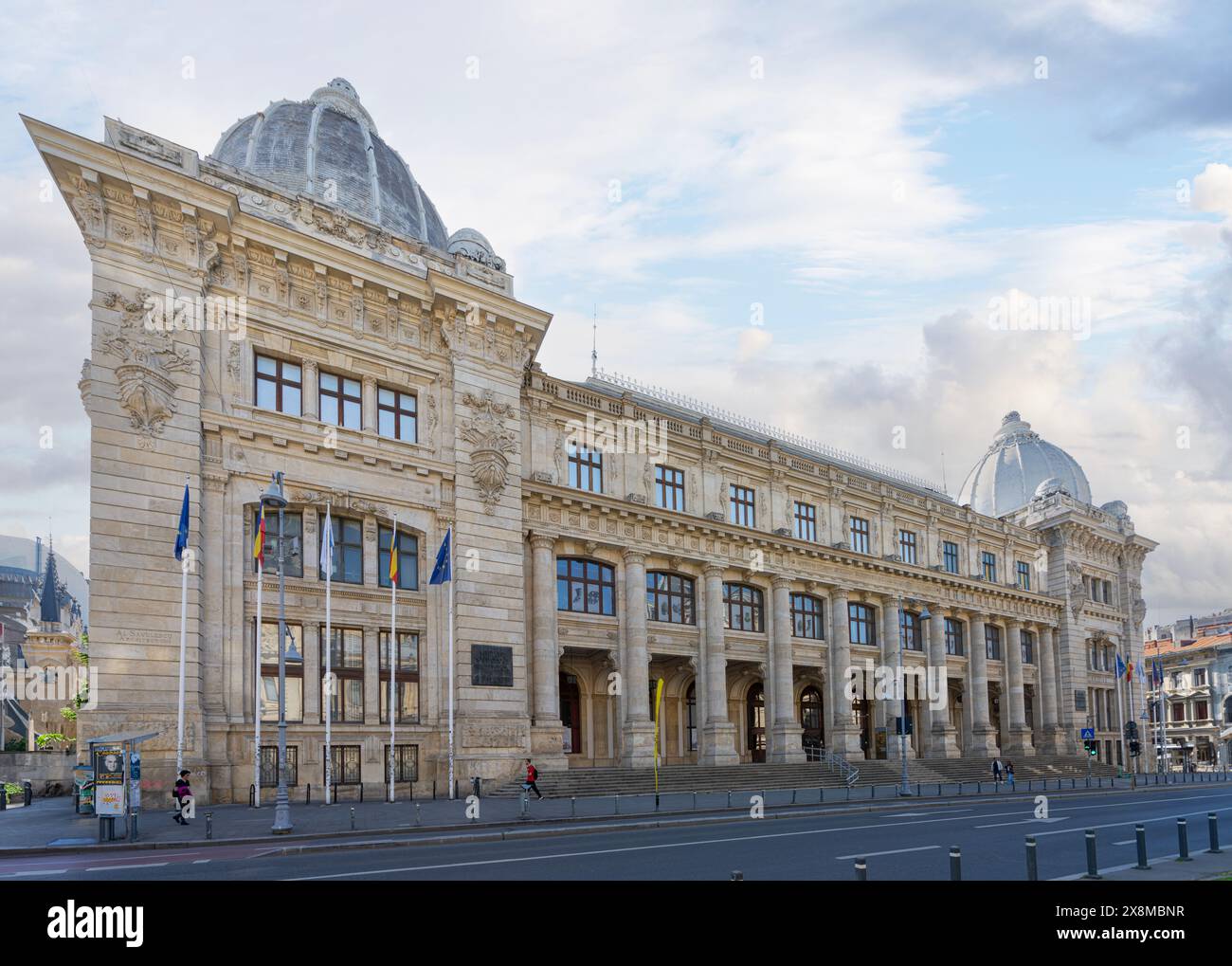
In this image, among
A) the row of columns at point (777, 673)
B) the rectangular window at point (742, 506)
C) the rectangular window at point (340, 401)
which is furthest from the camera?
the rectangular window at point (742, 506)

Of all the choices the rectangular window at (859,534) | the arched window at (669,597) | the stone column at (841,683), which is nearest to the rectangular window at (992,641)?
the rectangular window at (859,534)

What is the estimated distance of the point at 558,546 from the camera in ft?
143

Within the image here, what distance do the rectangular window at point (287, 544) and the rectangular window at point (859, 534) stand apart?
35.7m

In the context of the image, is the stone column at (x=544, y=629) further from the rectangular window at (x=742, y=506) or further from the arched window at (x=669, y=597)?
the rectangular window at (x=742, y=506)

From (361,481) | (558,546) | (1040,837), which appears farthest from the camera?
(558,546)

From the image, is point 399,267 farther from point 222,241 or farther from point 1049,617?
point 1049,617

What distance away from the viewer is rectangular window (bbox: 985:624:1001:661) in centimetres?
7256

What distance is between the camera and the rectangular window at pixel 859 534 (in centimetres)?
6072

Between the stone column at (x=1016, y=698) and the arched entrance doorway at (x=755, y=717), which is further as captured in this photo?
the stone column at (x=1016, y=698)

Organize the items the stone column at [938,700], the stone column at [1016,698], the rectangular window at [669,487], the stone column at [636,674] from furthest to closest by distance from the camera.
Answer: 1. the stone column at [1016,698]
2. the stone column at [938,700]
3. the rectangular window at [669,487]
4. the stone column at [636,674]

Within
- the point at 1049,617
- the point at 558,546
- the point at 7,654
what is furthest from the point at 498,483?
the point at 7,654

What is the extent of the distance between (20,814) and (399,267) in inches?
907

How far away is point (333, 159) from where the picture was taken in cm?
4922

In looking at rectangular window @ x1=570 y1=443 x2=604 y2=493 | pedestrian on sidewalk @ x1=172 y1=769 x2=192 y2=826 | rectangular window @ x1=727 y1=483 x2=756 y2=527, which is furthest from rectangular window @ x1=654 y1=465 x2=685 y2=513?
pedestrian on sidewalk @ x1=172 y1=769 x2=192 y2=826
